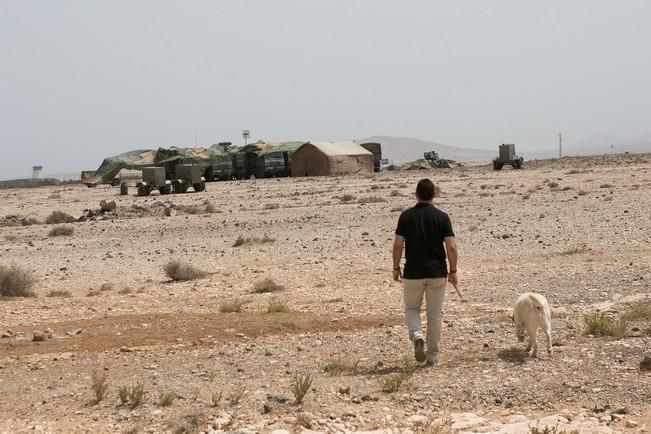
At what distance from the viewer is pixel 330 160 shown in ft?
225

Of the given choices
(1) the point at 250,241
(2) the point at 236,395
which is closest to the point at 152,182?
(1) the point at 250,241

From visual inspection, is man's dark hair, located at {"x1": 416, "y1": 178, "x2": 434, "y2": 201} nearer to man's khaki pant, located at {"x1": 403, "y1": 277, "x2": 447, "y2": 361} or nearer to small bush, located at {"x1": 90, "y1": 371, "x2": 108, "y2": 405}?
man's khaki pant, located at {"x1": 403, "y1": 277, "x2": 447, "y2": 361}

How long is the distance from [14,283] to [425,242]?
29.6 ft

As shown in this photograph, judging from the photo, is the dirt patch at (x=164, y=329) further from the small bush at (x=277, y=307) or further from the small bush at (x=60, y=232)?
the small bush at (x=60, y=232)

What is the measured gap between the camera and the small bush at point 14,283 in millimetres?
15219

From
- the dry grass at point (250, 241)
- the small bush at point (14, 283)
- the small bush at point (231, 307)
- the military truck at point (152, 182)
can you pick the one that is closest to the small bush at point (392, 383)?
the small bush at point (231, 307)

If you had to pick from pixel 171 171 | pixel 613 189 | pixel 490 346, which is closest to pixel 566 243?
pixel 490 346

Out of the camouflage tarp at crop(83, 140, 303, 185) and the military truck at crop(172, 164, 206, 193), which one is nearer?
the military truck at crop(172, 164, 206, 193)

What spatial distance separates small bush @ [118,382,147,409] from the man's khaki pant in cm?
264

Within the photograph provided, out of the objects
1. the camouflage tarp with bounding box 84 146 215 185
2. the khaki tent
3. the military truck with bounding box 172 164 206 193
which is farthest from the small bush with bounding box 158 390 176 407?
the khaki tent

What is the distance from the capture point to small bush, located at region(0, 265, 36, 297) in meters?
15.2

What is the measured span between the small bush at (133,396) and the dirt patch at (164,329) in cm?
239

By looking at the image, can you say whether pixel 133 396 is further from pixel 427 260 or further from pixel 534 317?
pixel 534 317

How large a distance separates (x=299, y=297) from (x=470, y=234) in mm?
7970
